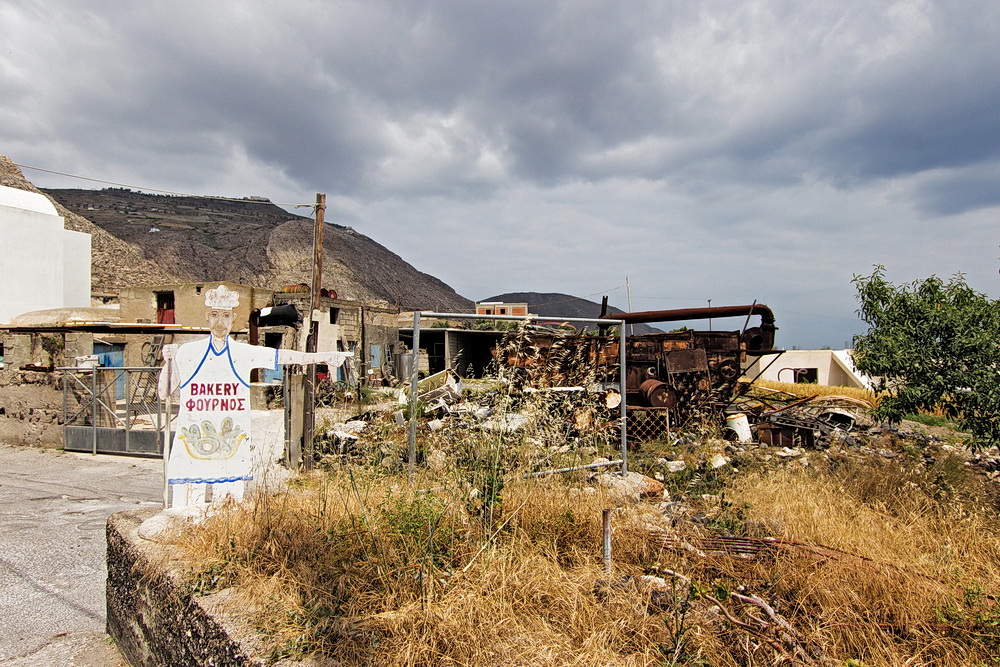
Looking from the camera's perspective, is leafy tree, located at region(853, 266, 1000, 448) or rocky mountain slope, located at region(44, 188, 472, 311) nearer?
leafy tree, located at region(853, 266, 1000, 448)

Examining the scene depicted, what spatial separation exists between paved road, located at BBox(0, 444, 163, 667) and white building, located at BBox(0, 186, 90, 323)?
16.1 m

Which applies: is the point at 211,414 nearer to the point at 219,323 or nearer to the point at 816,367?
the point at 219,323

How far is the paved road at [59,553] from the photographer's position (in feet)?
11.6

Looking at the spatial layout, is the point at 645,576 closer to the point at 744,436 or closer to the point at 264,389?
the point at 744,436

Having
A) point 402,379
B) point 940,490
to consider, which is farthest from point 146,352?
point 940,490

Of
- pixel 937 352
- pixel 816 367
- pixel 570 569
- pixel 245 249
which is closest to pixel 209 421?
pixel 570 569

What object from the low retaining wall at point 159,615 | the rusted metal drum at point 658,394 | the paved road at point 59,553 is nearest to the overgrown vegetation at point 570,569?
the low retaining wall at point 159,615

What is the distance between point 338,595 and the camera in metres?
2.68

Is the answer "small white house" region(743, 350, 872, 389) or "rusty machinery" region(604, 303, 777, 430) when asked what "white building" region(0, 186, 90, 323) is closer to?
"rusty machinery" region(604, 303, 777, 430)

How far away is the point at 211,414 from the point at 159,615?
5.25ft

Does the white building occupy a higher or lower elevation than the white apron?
higher

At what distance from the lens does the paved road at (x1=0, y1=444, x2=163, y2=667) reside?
3.52m

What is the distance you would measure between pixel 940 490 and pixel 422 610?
4836 millimetres

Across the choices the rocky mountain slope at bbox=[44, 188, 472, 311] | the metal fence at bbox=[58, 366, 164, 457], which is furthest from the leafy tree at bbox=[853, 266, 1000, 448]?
the rocky mountain slope at bbox=[44, 188, 472, 311]
